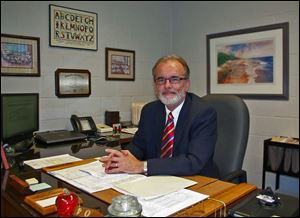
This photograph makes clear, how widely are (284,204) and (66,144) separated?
62.6 inches

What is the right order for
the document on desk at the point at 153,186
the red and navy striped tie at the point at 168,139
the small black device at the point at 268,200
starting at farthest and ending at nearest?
the red and navy striped tie at the point at 168,139 → the document on desk at the point at 153,186 → the small black device at the point at 268,200

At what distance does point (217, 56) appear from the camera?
123 inches

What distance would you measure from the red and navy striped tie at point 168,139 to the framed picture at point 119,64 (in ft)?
4.91

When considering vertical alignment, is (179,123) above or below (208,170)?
above

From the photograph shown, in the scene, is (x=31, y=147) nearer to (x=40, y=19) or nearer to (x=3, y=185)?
(x=3, y=185)

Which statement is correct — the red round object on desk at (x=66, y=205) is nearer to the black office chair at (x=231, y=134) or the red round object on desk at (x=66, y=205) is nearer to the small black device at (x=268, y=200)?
the small black device at (x=268, y=200)

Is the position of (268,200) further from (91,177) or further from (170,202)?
(91,177)

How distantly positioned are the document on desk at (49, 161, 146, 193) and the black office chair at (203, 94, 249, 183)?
2.10 ft

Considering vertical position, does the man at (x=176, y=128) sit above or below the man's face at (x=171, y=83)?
below

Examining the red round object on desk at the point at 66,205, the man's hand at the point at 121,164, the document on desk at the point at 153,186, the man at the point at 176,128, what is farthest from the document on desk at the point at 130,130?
the red round object on desk at the point at 66,205

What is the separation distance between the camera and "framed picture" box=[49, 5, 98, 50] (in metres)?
2.52

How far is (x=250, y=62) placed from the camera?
2863 mm

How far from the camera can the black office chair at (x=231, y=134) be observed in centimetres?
162

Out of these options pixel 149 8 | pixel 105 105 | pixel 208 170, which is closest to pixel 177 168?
pixel 208 170
